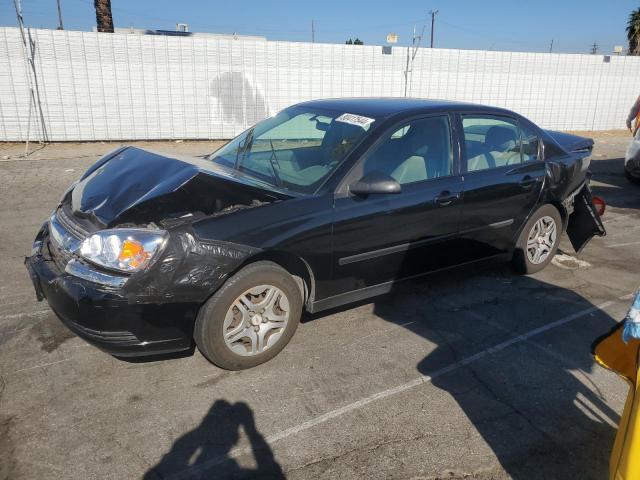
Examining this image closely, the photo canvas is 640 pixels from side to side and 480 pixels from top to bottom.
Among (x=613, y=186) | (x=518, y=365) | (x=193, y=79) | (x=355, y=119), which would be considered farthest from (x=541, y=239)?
(x=193, y=79)

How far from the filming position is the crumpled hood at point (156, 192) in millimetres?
3016

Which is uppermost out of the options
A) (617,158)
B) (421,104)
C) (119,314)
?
(421,104)

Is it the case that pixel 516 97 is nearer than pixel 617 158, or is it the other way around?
pixel 617 158

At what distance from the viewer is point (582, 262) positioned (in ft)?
18.0

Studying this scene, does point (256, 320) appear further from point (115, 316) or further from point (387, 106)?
point (387, 106)

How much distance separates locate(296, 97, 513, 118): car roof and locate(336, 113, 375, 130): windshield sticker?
57mm

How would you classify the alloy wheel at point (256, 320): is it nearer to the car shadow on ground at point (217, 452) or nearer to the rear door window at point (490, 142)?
the car shadow on ground at point (217, 452)

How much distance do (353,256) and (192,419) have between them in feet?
4.94

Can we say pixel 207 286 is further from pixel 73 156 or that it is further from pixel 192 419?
pixel 73 156

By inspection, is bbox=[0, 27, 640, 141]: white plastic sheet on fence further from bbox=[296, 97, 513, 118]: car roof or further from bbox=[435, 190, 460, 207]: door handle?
bbox=[435, 190, 460, 207]: door handle

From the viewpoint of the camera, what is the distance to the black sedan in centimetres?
289

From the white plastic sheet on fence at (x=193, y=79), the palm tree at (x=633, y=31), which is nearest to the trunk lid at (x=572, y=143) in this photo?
the white plastic sheet on fence at (x=193, y=79)

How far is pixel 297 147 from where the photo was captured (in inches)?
162

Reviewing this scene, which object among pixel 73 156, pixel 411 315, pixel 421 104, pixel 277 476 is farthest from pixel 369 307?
pixel 73 156
